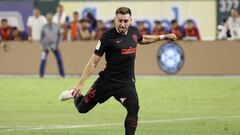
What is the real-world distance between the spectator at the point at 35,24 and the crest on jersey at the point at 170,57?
4.56 meters

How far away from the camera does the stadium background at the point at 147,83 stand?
17.1 m

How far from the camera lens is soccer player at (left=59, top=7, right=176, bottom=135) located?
13.3 metres

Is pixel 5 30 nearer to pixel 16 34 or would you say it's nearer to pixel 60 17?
pixel 16 34

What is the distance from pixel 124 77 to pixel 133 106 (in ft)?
1.65

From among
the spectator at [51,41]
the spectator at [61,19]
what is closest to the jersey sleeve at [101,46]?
the spectator at [51,41]

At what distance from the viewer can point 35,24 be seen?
3378 centimetres

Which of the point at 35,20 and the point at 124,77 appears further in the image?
the point at 35,20

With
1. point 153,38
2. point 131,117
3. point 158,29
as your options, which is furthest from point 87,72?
point 158,29

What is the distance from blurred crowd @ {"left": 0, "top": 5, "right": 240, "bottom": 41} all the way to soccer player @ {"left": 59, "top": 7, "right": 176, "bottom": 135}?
60.9 ft

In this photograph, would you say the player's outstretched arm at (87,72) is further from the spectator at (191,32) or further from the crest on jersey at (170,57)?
the spectator at (191,32)

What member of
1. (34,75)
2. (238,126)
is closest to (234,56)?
(34,75)

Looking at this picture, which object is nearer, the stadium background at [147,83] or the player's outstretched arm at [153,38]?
the player's outstretched arm at [153,38]

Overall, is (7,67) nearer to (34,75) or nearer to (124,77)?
(34,75)

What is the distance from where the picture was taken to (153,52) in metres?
32.2
